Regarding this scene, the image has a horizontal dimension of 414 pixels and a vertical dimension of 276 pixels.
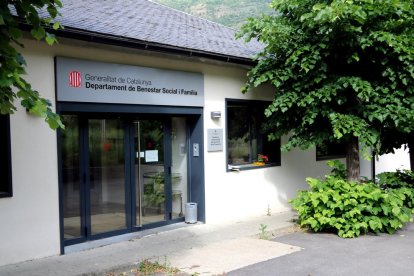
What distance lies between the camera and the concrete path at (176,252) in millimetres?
5812

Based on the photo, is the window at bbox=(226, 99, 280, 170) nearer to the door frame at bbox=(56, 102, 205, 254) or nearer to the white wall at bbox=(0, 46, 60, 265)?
the door frame at bbox=(56, 102, 205, 254)

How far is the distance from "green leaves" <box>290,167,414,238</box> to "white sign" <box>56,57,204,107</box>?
2.89 m

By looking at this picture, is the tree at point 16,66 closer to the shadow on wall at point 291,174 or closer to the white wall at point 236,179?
the white wall at point 236,179

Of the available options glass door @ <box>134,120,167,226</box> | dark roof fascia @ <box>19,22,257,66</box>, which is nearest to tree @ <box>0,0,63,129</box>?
dark roof fascia @ <box>19,22,257,66</box>

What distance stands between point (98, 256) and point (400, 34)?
6112 millimetres

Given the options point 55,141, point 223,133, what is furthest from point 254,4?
point 55,141

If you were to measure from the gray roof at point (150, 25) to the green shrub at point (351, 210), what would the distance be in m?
3.26

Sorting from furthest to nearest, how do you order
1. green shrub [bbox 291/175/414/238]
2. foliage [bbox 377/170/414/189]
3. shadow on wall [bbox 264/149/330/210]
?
shadow on wall [bbox 264/149/330/210]
foliage [bbox 377/170/414/189]
green shrub [bbox 291/175/414/238]

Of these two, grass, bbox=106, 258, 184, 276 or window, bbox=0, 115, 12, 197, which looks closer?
grass, bbox=106, 258, 184, 276

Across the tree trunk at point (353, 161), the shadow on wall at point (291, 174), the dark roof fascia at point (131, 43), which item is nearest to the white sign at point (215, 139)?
the dark roof fascia at point (131, 43)

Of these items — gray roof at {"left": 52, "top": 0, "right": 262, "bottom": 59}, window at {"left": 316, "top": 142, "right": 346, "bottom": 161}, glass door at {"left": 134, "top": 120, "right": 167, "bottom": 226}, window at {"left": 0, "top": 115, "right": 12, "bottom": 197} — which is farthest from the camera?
window at {"left": 316, "top": 142, "right": 346, "bottom": 161}

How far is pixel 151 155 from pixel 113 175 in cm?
92

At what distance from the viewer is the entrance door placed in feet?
22.7

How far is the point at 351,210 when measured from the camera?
297 inches
